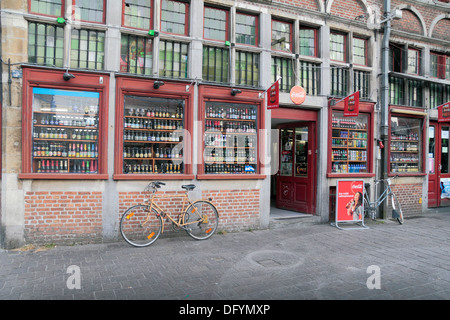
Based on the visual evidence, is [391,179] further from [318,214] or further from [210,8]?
[210,8]

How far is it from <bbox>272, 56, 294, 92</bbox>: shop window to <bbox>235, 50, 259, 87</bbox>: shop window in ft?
1.66

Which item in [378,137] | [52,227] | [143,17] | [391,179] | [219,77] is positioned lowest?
[52,227]

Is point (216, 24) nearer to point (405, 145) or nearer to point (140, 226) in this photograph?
point (140, 226)

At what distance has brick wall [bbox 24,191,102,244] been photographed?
20.5 ft

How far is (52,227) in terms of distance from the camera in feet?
20.8

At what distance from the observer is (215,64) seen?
7742 millimetres

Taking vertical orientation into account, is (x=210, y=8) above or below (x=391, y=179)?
above

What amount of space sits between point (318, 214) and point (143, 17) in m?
6.35

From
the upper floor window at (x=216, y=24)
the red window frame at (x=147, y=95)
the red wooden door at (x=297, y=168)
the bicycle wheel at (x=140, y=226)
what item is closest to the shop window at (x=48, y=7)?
the red window frame at (x=147, y=95)

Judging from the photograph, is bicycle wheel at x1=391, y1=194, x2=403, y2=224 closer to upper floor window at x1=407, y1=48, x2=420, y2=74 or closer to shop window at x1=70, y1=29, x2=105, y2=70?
upper floor window at x1=407, y1=48, x2=420, y2=74

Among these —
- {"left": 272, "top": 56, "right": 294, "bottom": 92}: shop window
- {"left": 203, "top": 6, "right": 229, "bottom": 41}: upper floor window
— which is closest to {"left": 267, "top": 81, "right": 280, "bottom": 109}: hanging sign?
{"left": 272, "top": 56, "right": 294, "bottom": 92}: shop window
